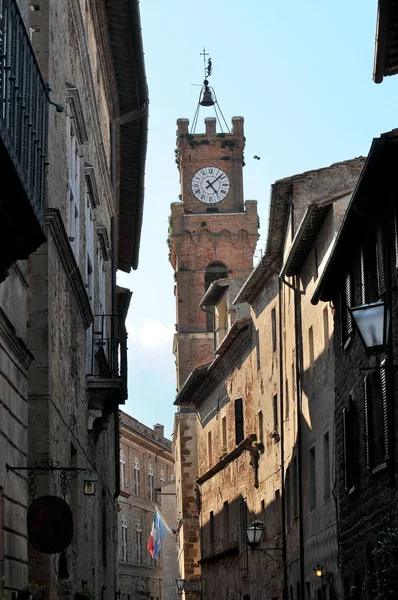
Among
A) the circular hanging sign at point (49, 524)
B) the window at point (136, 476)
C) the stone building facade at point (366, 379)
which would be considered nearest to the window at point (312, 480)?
the stone building facade at point (366, 379)

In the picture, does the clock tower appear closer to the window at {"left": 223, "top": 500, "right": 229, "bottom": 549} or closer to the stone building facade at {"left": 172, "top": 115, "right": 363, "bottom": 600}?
the stone building facade at {"left": 172, "top": 115, "right": 363, "bottom": 600}

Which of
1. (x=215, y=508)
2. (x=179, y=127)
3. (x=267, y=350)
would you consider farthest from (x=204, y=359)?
(x=267, y=350)

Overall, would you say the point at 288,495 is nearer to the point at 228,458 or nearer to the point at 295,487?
the point at 295,487

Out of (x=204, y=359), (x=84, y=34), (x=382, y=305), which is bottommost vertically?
(x=382, y=305)

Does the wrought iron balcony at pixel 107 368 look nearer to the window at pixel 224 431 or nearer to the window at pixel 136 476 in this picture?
the window at pixel 224 431

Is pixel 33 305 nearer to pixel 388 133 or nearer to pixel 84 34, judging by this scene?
pixel 388 133

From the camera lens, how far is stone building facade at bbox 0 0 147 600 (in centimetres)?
1094

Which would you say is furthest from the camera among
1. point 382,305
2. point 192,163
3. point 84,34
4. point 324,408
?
point 192,163

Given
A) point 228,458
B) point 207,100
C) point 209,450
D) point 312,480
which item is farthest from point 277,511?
Answer: point 207,100

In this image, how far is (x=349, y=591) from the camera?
21.9 metres

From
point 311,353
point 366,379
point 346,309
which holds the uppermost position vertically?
point 311,353

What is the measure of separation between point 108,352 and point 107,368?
134cm

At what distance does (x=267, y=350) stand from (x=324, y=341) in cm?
919

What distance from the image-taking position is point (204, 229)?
236ft
